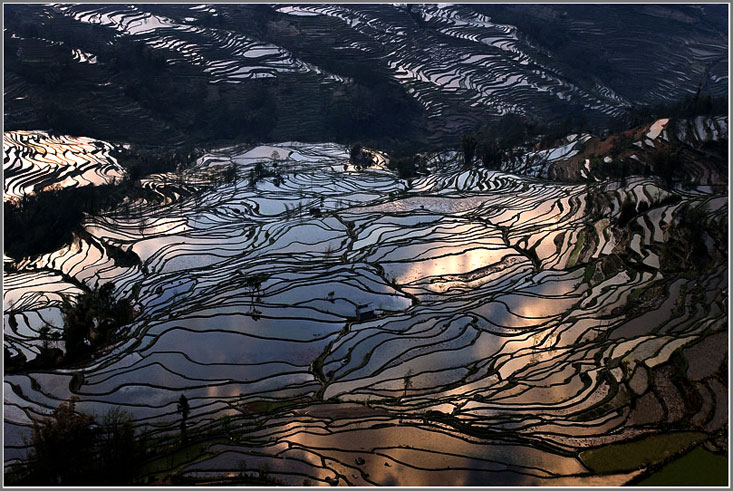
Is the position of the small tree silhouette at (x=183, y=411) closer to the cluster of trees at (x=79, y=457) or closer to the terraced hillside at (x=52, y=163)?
the cluster of trees at (x=79, y=457)

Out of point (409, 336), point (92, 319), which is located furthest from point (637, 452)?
point (92, 319)

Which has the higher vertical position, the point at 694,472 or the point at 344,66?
the point at 694,472

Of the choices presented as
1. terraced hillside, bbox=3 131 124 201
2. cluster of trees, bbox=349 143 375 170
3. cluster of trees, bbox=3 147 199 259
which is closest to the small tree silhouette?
cluster of trees, bbox=3 147 199 259

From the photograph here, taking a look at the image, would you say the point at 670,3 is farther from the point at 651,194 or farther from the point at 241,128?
the point at 651,194

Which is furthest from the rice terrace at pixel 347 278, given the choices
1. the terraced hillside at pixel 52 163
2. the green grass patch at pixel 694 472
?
the terraced hillside at pixel 52 163

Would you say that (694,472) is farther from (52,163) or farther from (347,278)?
(52,163)

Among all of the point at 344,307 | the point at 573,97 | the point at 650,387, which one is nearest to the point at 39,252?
the point at 344,307
